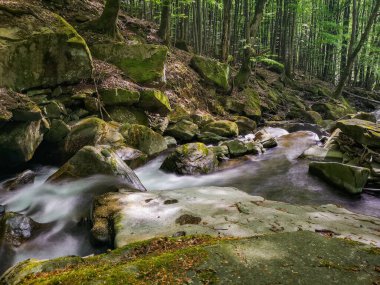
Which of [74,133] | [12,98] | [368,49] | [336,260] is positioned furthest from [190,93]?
[368,49]

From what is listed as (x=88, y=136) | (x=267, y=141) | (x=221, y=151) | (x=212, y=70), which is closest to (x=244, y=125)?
(x=267, y=141)

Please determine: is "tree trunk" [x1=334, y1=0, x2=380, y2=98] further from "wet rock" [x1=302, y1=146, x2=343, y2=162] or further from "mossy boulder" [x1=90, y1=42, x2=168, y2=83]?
"mossy boulder" [x1=90, y1=42, x2=168, y2=83]

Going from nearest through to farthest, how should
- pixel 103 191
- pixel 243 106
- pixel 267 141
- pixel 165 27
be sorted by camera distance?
1. pixel 103 191
2. pixel 267 141
3. pixel 243 106
4. pixel 165 27

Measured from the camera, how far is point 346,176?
836 centimetres

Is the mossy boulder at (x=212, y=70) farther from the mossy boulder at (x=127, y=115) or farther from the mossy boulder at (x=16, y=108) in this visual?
the mossy boulder at (x=16, y=108)

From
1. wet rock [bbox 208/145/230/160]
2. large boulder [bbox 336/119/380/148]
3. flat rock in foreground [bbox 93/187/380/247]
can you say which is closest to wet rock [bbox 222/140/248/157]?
wet rock [bbox 208/145/230/160]

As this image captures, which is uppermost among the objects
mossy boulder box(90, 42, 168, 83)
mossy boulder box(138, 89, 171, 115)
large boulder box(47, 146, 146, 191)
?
mossy boulder box(90, 42, 168, 83)

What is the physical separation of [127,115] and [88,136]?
2720 mm

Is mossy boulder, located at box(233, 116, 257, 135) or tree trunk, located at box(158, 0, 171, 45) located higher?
tree trunk, located at box(158, 0, 171, 45)

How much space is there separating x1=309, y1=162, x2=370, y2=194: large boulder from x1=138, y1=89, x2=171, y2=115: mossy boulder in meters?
6.61

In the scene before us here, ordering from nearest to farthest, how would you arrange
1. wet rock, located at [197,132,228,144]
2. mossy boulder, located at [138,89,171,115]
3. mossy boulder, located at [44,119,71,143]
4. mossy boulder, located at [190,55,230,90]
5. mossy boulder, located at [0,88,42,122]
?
mossy boulder, located at [0,88,42,122] → mossy boulder, located at [44,119,71,143] → mossy boulder, located at [138,89,171,115] → wet rock, located at [197,132,228,144] → mossy boulder, located at [190,55,230,90]

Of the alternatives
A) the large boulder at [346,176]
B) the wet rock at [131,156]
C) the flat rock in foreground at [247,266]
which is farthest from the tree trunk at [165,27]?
the flat rock in foreground at [247,266]

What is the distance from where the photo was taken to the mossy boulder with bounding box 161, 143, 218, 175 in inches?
376

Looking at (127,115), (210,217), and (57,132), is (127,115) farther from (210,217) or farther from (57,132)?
(210,217)
